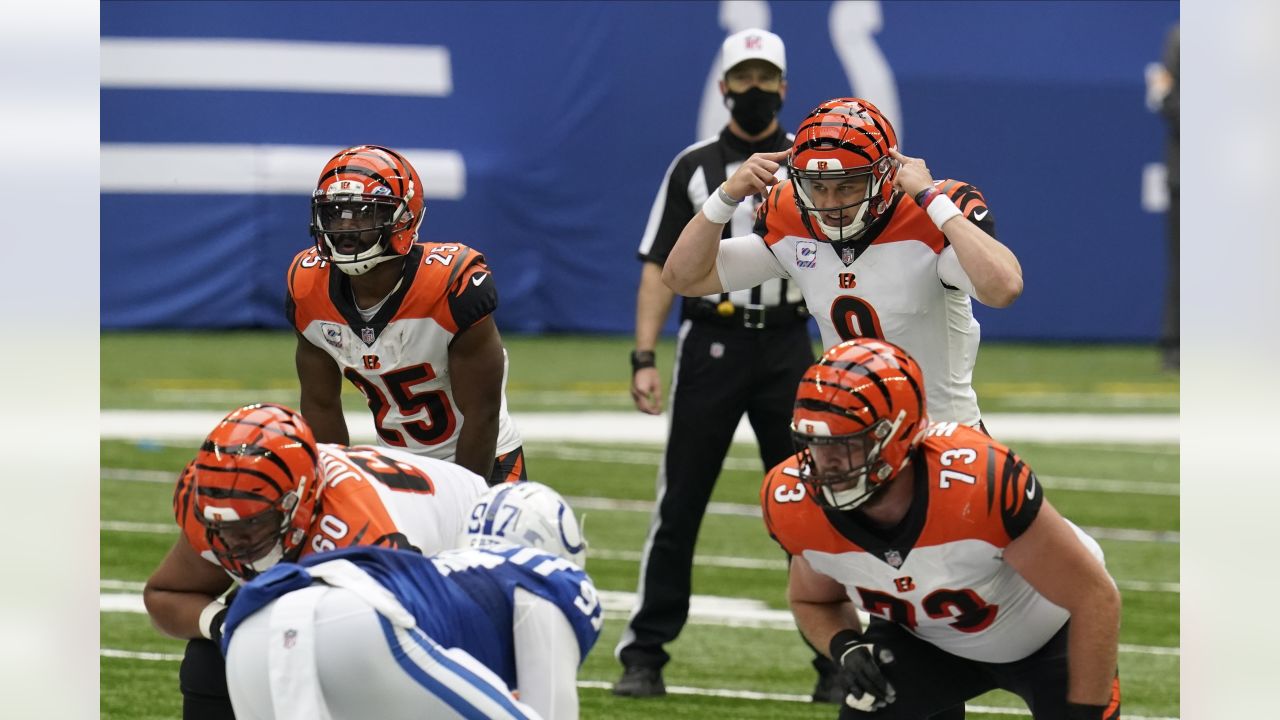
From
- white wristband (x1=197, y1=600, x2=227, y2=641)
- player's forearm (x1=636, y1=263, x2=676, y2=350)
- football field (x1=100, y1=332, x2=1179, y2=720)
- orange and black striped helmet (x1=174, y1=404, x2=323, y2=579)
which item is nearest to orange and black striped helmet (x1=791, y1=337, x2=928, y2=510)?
orange and black striped helmet (x1=174, y1=404, x2=323, y2=579)

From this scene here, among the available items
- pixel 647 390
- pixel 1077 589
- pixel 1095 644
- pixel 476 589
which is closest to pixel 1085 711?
pixel 1095 644

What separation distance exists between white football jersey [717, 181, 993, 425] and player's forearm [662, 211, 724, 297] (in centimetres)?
14

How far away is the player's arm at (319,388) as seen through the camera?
15.9 ft

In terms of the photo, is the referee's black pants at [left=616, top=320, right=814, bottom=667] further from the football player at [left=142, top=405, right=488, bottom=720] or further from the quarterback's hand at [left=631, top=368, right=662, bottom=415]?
the football player at [left=142, top=405, right=488, bottom=720]

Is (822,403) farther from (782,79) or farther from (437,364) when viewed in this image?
(782,79)

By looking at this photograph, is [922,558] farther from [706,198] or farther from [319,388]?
[706,198]

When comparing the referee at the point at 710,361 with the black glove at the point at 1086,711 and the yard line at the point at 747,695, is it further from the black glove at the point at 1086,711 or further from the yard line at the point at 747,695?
Answer: the black glove at the point at 1086,711

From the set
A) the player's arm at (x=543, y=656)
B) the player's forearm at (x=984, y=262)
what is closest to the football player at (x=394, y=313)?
the player's forearm at (x=984, y=262)

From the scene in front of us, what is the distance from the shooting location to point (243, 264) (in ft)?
53.8

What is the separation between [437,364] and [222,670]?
54.1 inches

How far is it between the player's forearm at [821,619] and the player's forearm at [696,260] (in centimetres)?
106

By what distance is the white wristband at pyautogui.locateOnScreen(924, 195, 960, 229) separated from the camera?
416 centimetres

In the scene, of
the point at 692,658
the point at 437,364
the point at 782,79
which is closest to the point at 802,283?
the point at 437,364
